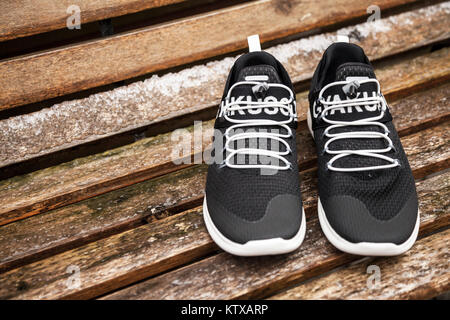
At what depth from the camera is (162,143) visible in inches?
51.5

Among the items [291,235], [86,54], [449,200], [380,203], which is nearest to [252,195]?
[291,235]

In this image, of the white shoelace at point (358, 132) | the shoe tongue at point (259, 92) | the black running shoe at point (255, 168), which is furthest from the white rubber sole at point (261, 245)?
the shoe tongue at point (259, 92)

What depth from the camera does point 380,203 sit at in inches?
34.8

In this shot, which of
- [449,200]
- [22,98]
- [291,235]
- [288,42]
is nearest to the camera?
[291,235]

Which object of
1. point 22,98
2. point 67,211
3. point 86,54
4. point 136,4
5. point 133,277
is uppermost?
point 136,4

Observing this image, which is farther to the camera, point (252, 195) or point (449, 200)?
point (449, 200)

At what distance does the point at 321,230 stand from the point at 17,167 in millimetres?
1052

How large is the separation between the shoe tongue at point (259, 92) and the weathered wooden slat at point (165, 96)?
344 millimetres

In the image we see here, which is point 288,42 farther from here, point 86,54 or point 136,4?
point 86,54

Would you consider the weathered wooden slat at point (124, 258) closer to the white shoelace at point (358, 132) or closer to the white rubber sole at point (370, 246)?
the white rubber sole at point (370, 246)

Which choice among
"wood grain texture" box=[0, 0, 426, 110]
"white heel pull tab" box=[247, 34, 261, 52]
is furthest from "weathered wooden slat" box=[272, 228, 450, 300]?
"wood grain texture" box=[0, 0, 426, 110]

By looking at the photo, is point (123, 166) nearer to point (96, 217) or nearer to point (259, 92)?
point (96, 217)

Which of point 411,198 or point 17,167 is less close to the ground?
point 17,167

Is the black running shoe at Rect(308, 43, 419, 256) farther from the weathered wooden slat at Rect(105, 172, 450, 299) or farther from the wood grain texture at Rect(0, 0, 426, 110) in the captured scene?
the wood grain texture at Rect(0, 0, 426, 110)
